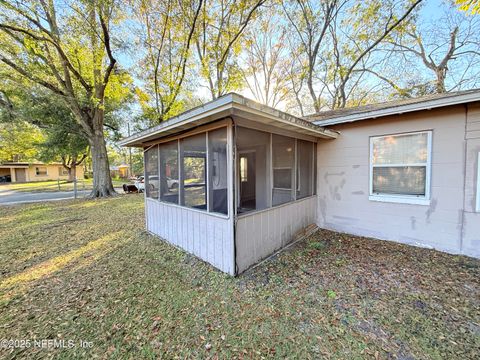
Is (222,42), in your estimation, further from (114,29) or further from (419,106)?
(419,106)

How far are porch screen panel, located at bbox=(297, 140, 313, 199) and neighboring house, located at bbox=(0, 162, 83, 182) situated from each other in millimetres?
35254

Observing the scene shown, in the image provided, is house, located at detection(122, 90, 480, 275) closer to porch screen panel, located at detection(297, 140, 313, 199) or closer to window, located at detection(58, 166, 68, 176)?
porch screen panel, located at detection(297, 140, 313, 199)

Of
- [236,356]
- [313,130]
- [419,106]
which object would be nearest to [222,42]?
[313,130]

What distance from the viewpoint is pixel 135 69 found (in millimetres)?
10070

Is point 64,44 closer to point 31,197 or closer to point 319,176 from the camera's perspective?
point 31,197

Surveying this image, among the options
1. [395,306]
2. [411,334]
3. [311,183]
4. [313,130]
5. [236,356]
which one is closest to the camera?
[236,356]

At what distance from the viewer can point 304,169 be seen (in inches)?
189

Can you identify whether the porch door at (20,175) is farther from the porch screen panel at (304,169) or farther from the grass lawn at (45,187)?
the porch screen panel at (304,169)

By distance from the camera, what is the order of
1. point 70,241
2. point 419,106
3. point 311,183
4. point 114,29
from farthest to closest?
point 114,29
point 311,183
point 70,241
point 419,106

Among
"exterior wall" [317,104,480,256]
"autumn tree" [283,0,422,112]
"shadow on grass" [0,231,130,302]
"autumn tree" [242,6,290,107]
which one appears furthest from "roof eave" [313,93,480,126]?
"autumn tree" [283,0,422,112]

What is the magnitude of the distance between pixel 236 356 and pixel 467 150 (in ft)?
16.0

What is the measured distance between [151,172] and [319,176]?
4387 mm

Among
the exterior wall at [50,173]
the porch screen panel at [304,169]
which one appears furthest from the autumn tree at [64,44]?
the exterior wall at [50,173]

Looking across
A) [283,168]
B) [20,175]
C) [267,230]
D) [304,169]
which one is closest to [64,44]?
[283,168]
